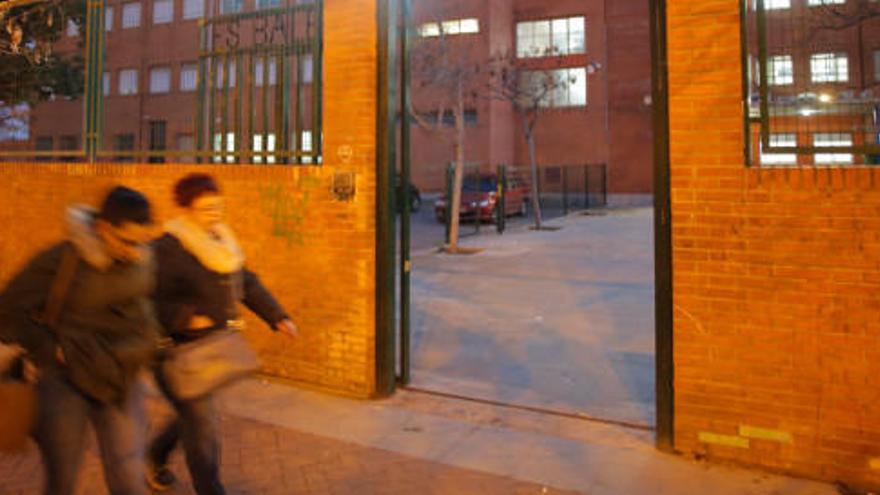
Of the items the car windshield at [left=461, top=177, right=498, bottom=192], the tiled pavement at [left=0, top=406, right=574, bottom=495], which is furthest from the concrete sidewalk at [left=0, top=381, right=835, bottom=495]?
the car windshield at [left=461, top=177, right=498, bottom=192]

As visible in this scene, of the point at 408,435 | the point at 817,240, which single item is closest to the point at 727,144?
the point at 817,240

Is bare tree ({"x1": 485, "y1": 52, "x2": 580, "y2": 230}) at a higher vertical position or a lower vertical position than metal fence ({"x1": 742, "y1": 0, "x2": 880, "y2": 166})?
higher

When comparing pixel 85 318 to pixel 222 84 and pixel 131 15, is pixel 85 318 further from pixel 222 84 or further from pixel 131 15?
pixel 131 15

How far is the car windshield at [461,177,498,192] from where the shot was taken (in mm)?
23656

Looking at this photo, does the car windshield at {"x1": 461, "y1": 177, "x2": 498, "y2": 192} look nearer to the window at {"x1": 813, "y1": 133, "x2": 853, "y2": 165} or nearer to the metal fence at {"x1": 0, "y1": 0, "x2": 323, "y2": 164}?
the metal fence at {"x1": 0, "y1": 0, "x2": 323, "y2": 164}

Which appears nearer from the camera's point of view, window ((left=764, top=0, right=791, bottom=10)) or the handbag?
the handbag

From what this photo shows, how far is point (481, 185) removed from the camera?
24000 millimetres

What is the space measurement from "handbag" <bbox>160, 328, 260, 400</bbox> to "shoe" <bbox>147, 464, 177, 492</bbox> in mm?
931

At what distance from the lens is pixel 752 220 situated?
13.5 ft

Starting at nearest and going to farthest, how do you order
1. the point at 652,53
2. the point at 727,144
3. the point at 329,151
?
the point at 727,144 < the point at 652,53 < the point at 329,151

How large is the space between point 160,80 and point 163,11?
12.0ft

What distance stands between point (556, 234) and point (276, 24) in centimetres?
1456

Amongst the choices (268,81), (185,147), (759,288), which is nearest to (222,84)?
(268,81)

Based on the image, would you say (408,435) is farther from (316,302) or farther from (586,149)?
(586,149)
